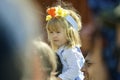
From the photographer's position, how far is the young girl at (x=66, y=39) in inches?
132

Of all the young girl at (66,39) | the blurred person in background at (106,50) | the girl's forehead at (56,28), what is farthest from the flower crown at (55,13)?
the blurred person in background at (106,50)

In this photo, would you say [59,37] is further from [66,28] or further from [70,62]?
[70,62]

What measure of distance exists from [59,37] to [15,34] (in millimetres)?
2595

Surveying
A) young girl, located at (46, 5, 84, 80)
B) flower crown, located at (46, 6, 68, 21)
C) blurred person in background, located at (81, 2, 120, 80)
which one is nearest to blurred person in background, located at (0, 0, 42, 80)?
blurred person in background, located at (81, 2, 120, 80)

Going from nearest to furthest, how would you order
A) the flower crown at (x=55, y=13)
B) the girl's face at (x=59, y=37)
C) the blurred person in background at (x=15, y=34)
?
the blurred person in background at (x=15, y=34) < the girl's face at (x=59, y=37) < the flower crown at (x=55, y=13)

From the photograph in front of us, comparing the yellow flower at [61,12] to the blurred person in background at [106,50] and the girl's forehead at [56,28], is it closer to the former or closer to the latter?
the girl's forehead at [56,28]

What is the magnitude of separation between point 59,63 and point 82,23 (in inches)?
29.2

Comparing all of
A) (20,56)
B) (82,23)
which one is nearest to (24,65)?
(20,56)

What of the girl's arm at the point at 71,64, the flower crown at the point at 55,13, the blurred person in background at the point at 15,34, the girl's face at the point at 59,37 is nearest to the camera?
the blurred person in background at the point at 15,34

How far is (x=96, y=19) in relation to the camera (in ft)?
3.10

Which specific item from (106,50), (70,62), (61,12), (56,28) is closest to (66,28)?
(56,28)

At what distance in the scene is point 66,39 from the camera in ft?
11.5

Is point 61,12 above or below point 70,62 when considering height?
above

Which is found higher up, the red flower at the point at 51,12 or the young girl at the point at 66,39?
the red flower at the point at 51,12
